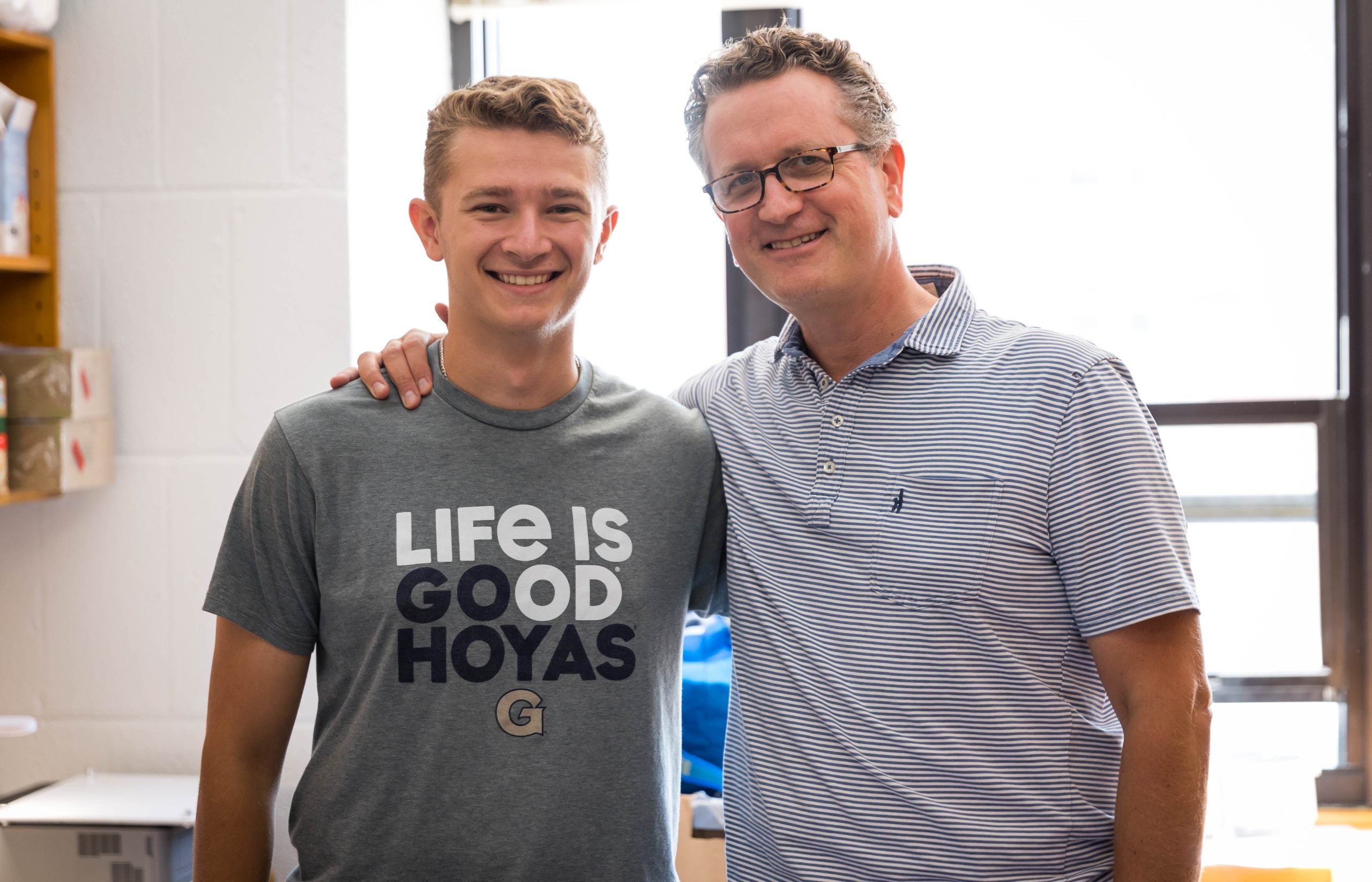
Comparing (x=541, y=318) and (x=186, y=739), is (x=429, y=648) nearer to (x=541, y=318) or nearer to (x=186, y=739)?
(x=541, y=318)

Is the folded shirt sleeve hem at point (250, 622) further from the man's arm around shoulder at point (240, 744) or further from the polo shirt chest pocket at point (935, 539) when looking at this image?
the polo shirt chest pocket at point (935, 539)

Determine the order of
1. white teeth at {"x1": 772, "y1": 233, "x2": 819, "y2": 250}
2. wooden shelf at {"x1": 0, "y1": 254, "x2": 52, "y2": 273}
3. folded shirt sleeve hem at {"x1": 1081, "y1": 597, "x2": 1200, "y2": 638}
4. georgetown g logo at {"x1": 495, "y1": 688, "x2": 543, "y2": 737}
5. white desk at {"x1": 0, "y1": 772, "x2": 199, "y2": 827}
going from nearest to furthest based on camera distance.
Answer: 1. folded shirt sleeve hem at {"x1": 1081, "y1": 597, "x2": 1200, "y2": 638}
2. georgetown g logo at {"x1": 495, "y1": 688, "x2": 543, "y2": 737}
3. white teeth at {"x1": 772, "y1": 233, "x2": 819, "y2": 250}
4. white desk at {"x1": 0, "y1": 772, "x2": 199, "y2": 827}
5. wooden shelf at {"x1": 0, "y1": 254, "x2": 52, "y2": 273}

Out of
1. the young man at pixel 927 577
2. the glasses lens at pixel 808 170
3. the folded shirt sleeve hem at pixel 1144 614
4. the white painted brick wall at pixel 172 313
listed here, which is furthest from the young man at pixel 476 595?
the white painted brick wall at pixel 172 313

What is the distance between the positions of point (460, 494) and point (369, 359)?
0.24 metres

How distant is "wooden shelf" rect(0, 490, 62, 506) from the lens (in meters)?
1.82

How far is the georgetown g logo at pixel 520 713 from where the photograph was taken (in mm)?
1218

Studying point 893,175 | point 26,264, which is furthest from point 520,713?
point 26,264

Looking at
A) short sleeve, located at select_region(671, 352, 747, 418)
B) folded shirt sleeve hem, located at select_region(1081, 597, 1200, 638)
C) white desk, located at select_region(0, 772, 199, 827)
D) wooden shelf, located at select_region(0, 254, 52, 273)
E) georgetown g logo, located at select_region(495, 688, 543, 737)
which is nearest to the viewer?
folded shirt sleeve hem, located at select_region(1081, 597, 1200, 638)

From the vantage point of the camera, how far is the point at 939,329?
4.30ft

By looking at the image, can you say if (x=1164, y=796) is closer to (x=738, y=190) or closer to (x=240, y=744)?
(x=738, y=190)

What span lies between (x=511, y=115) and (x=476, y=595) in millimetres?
569

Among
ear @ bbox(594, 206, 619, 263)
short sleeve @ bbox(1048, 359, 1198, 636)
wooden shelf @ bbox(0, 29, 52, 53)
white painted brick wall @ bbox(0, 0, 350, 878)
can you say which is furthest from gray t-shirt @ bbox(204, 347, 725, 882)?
wooden shelf @ bbox(0, 29, 52, 53)

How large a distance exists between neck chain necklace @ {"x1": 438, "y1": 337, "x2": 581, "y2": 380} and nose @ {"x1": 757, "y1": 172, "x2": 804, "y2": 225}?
1.00ft

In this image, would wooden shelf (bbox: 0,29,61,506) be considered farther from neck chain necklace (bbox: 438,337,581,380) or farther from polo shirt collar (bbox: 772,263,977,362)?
polo shirt collar (bbox: 772,263,977,362)
